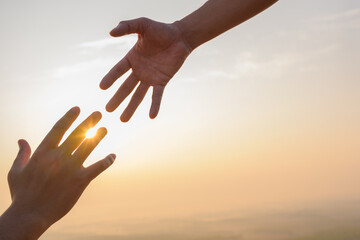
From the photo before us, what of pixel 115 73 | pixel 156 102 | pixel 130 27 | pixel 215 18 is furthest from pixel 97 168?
pixel 215 18

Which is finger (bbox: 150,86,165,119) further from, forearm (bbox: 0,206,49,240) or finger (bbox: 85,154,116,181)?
forearm (bbox: 0,206,49,240)

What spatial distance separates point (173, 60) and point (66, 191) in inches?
66.7

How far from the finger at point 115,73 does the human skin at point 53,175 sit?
4.07 ft

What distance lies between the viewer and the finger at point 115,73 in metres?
3.82

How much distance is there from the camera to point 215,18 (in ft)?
12.4

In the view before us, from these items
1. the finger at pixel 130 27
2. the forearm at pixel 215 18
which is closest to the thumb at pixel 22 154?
the finger at pixel 130 27

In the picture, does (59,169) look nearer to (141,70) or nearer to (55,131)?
(55,131)

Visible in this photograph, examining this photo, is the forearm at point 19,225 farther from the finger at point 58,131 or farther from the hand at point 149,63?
the hand at point 149,63

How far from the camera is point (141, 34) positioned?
374 cm

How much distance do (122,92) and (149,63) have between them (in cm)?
32

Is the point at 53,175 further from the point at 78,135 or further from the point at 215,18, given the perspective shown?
the point at 215,18

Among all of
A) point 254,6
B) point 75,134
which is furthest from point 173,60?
point 75,134

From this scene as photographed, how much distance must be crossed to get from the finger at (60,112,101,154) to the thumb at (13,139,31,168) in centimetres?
23

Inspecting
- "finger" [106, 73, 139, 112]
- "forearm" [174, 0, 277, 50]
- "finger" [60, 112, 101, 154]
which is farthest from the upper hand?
"forearm" [174, 0, 277, 50]
